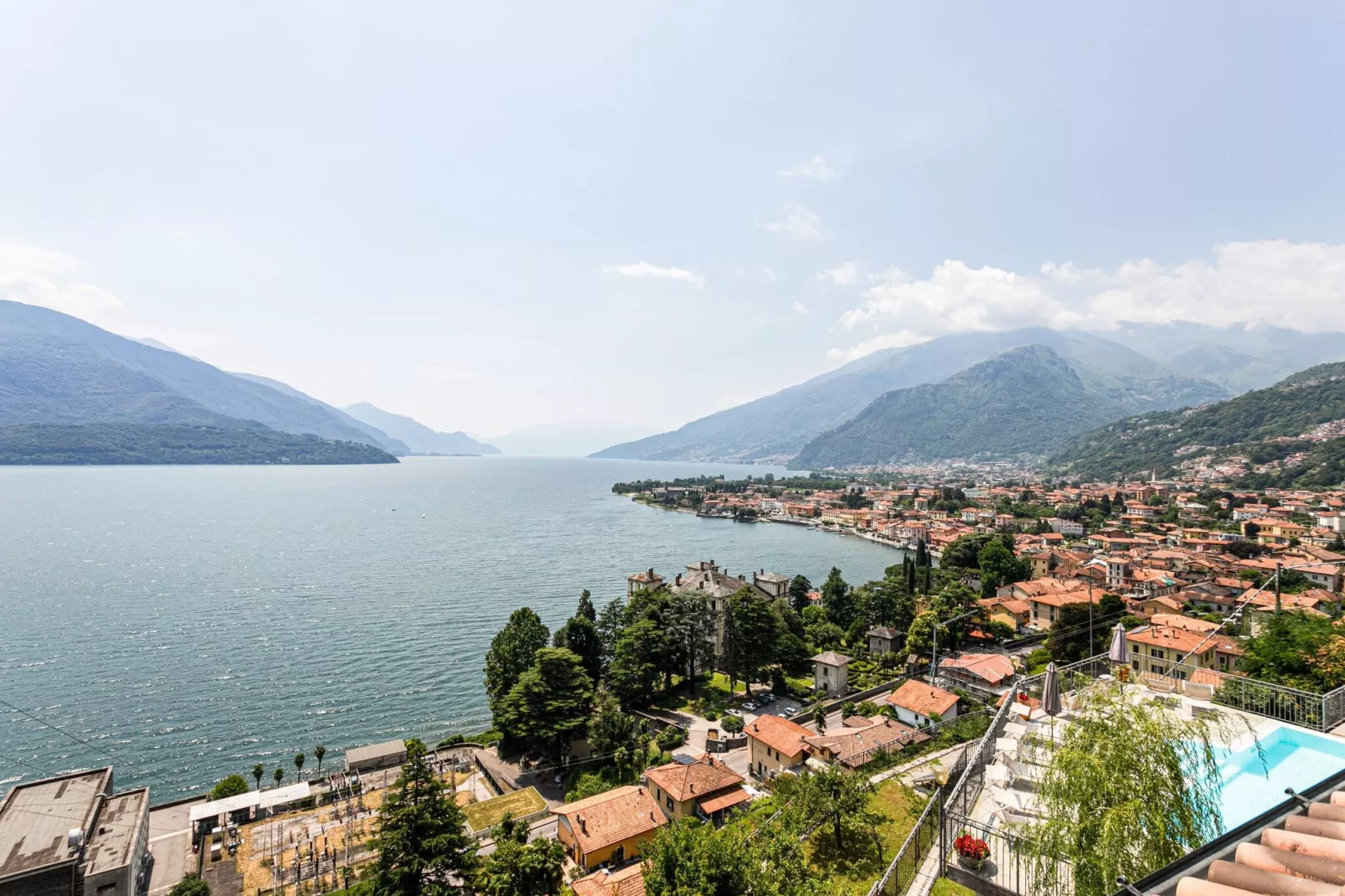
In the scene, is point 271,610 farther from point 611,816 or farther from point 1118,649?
point 1118,649

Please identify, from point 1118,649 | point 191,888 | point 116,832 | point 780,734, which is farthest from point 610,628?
point 1118,649

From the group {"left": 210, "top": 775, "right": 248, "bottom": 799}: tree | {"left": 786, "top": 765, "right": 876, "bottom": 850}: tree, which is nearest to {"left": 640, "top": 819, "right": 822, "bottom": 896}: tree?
{"left": 786, "top": 765, "right": 876, "bottom": 850}: tree

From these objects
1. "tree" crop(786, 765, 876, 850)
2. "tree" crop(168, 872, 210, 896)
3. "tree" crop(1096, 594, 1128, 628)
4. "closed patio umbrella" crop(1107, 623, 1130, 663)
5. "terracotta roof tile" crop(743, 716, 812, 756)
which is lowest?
"tree" crop(168, 872, 210, 896)

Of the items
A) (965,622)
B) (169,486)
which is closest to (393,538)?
(965,622)

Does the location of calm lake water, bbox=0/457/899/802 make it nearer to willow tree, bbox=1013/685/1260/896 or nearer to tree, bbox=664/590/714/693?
tree, bbox=664/590/714/693

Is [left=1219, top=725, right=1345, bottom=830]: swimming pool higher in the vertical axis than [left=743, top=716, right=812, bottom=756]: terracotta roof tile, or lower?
higher

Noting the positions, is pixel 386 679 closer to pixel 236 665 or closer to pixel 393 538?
pixel 236 665

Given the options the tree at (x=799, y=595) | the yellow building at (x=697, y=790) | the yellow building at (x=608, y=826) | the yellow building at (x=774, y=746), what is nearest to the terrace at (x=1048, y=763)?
the yellow building at (x=697, y=790)
